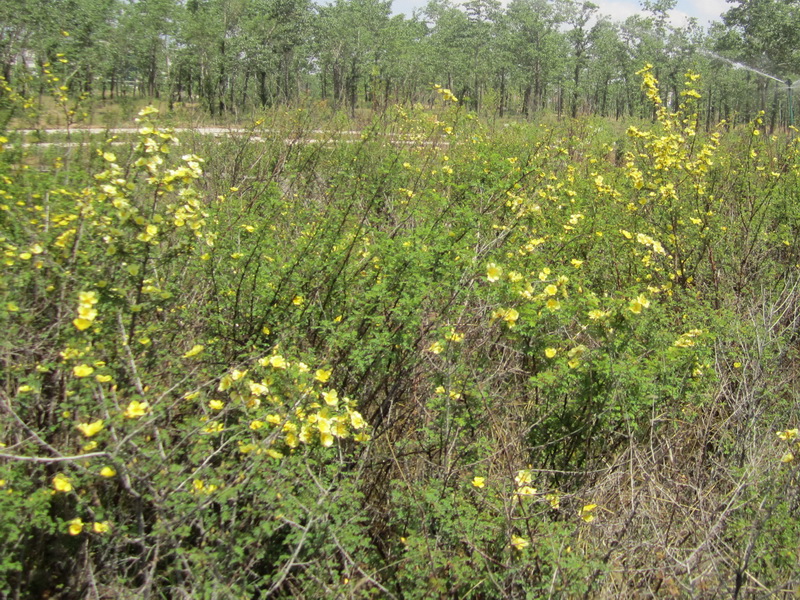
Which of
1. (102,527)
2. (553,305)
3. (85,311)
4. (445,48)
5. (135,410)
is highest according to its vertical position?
(445,48)

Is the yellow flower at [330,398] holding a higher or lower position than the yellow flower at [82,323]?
lower

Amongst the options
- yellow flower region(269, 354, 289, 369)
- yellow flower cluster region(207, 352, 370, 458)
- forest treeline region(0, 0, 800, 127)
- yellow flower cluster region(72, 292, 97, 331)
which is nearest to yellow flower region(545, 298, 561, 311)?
yellow flower cluster region(207, 352, 370, 458)

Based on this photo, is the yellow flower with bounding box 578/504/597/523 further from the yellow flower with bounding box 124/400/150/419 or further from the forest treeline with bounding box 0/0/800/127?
the forest treeline with bounding box 0/0/800/127

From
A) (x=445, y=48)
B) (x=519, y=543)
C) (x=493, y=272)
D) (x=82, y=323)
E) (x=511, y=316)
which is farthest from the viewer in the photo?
(x=445, y=48)

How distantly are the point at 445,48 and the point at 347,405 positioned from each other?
3570 cm

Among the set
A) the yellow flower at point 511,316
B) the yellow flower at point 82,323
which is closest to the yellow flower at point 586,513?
the yellow flower at point 511,316

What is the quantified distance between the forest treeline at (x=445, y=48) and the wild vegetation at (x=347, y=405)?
15022 millimetres

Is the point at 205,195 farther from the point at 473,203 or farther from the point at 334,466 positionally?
the point at 334,466

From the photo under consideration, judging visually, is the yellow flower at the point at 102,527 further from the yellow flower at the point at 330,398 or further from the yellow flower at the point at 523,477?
the yellow flower at the point at 523,477

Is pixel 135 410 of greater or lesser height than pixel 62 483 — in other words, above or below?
above

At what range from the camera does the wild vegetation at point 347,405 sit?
67.4 inches

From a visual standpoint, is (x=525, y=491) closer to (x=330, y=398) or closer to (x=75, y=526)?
(x=330, y=398)

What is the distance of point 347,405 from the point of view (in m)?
2.04

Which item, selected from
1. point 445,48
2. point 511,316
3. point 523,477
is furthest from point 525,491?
point 445,48
